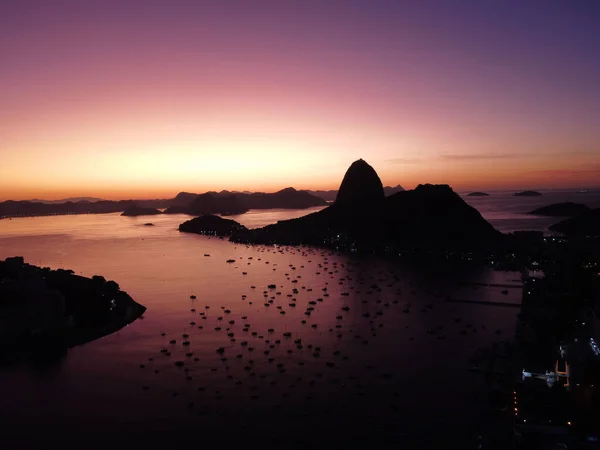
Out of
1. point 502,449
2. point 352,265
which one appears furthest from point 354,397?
point 352,265

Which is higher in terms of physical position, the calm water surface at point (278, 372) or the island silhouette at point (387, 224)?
the island silhouette at point (387, 224)

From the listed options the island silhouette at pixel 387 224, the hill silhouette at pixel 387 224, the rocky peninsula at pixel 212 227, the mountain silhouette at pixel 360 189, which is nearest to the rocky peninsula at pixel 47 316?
the island silhouette at pixel 387 224

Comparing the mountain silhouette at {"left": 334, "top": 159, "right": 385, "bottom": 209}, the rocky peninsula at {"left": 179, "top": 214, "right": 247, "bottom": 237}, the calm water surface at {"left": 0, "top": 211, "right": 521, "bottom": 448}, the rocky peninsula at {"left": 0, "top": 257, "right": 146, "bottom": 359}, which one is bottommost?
the calm water surface at {"left": 0, "top": 211, "right": 521, "bottom": 448}

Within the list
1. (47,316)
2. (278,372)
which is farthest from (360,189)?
(278,372)

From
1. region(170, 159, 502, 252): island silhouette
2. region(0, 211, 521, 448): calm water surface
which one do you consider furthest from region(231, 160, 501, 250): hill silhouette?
region(0, 211, 521, 448): calm water surface

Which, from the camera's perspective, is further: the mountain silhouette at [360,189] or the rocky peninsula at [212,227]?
the rocky peninsula at [212,227]

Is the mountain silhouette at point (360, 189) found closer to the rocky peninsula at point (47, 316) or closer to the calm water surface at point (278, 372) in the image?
the calm water surface at point (278, 372)

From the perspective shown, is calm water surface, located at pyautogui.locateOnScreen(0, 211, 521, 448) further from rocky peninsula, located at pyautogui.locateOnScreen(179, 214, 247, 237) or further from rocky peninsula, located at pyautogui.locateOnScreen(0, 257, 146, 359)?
rocky peninsula, located at pyautogui.locateOnScreen(179, 214, 247, 237)

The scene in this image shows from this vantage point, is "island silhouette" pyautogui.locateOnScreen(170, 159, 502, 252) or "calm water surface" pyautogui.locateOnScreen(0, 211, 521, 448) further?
"island silhouette" pyautogui.locateOnScreen(170, 159, 502, 252)

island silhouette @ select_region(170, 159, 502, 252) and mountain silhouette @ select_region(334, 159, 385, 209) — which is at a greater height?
mountain silhouette @ select_region(334, 159, 385, 209)
